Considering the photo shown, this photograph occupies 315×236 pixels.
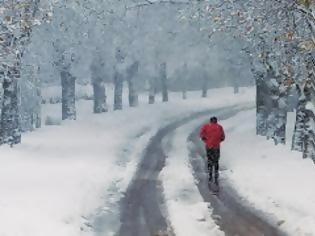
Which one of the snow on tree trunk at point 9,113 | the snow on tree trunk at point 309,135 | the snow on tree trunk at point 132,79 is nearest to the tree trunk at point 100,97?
the snow on tree trunk at point 132,79

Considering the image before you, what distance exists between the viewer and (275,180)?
17000mm

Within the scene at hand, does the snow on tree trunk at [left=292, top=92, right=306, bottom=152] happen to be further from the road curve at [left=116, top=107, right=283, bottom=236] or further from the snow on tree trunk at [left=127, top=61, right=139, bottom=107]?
the snow on tree trunk at [left=127, top=61, right=139, bottom=107]

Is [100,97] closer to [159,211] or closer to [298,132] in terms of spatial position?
[298,132]

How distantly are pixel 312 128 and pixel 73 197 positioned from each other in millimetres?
9541

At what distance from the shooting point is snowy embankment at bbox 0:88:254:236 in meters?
12.5

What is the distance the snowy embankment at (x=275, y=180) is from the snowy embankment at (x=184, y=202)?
1.26m

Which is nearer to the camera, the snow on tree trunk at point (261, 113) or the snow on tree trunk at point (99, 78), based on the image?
the snow on tree trunk at point (261, 113)

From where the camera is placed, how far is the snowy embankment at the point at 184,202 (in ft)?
40.2

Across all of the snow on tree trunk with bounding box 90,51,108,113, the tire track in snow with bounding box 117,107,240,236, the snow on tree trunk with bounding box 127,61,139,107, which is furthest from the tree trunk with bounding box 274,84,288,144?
the snow on tree trunk with bounding box 127,61,139,107

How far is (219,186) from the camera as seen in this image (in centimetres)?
1761

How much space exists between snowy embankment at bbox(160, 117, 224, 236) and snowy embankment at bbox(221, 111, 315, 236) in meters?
1.26

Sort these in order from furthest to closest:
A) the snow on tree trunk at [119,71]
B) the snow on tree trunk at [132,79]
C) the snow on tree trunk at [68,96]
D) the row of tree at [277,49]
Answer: the snow on tree trunk at [132,79] < the snow on tree trunk at [119,71] < the snow on tree trunk at [68,96] < the row of tree at [277,49]

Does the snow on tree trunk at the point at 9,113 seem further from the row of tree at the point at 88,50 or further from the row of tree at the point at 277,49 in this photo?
the row of tree at the point at 277,49

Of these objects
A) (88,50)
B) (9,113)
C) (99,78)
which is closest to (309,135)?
(9,113)
